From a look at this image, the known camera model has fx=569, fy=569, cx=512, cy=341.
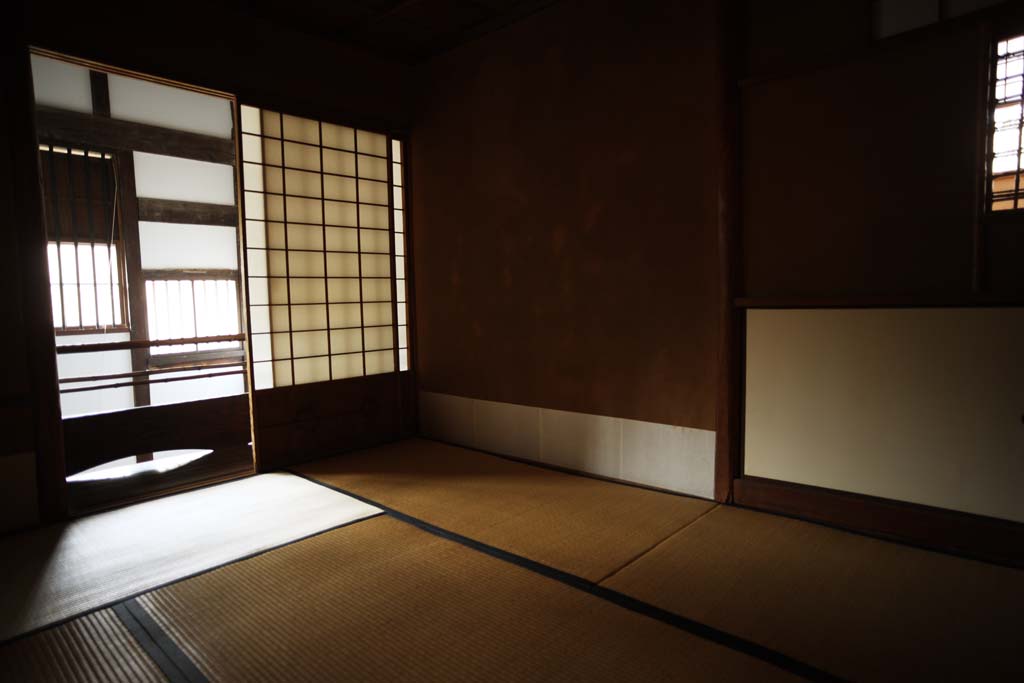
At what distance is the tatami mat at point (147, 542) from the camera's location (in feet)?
6.93

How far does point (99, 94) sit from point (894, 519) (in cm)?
698

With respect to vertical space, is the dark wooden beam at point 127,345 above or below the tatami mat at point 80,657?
above

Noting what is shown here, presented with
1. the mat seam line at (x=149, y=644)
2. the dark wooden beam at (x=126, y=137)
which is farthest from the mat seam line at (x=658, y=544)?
the dark wooden beam at (x=126, y=137)

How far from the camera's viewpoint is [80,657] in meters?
1.75

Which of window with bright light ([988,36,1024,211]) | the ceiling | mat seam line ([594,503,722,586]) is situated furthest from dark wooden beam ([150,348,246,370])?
window with bright light ([988,36,1024,211])

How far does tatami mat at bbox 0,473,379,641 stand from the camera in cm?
211

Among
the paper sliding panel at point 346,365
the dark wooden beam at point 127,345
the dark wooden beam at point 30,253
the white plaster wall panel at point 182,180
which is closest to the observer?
the dark wooden beam at point 30,253

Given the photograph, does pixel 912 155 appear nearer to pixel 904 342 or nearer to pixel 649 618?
pixel 904 342

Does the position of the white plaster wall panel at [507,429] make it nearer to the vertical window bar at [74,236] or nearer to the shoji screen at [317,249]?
the shoji screen at [317,249]

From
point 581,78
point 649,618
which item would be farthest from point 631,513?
point 581,78

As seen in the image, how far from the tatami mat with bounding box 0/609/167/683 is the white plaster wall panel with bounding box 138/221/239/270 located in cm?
507

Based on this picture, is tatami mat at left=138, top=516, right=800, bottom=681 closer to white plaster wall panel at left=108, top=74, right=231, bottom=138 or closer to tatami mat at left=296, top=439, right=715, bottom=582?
tatami mat at left=296, top=439, right=715, bottom=582

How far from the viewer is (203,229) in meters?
6.44

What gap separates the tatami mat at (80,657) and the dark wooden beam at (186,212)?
4.66 m
